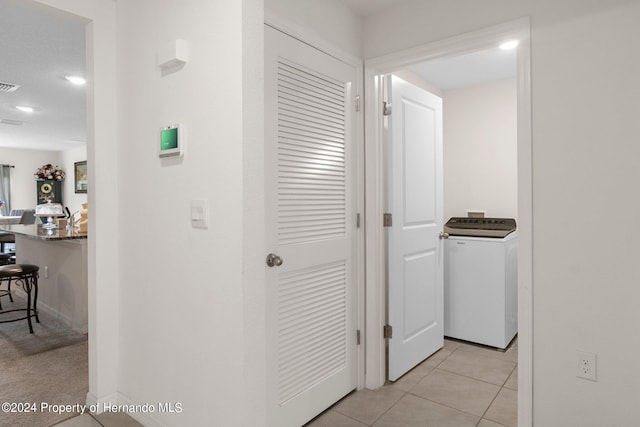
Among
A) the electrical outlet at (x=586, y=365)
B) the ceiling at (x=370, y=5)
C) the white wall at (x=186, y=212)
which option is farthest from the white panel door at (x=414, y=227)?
the white wall at (x=186, y=212)

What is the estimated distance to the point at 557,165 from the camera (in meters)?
1.72

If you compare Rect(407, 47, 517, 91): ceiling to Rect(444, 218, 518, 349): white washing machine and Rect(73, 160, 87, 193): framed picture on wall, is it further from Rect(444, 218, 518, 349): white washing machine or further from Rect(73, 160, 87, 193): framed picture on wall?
Rect(73, 160, 87, 193): framed picture on wall

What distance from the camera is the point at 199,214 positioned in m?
1.55

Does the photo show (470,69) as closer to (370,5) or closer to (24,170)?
(370,5)

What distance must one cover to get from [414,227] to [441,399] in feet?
3.58

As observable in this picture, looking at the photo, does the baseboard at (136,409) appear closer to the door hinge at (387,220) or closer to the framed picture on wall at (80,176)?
the door hinge at (387,220)

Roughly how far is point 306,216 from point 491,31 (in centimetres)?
132

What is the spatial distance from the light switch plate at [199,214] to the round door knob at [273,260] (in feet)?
1.18

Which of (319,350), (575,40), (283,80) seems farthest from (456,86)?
(319,350)

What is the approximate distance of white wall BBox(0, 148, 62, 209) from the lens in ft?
27.8

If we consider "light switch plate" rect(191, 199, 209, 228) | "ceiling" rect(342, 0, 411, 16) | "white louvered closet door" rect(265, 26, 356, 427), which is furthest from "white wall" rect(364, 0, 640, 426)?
"light switch plate" rect(191, 199, 209, 228)

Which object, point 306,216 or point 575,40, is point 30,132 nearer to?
point 306,216

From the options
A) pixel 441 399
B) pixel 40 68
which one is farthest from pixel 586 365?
pixel 40 68

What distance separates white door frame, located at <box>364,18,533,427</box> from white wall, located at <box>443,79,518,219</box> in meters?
1.86
